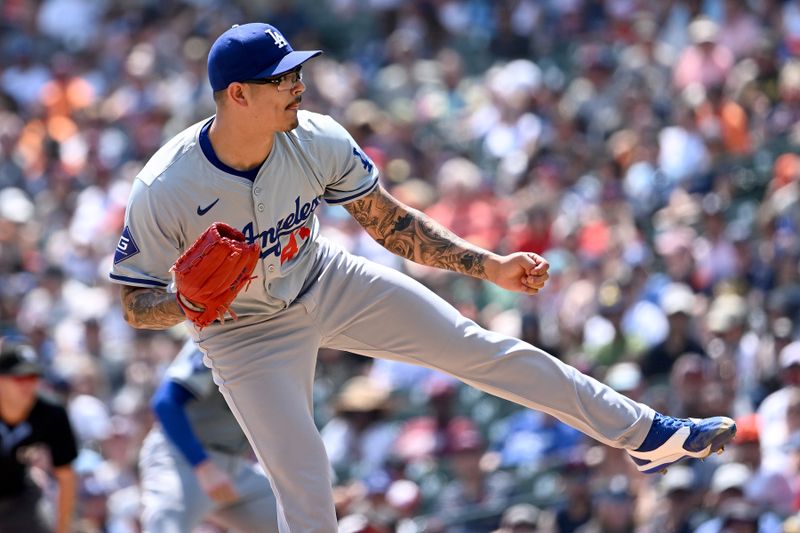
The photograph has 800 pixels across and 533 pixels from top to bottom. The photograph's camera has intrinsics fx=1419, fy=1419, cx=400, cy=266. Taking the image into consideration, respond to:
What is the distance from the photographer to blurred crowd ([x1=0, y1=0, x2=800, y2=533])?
7.93 m

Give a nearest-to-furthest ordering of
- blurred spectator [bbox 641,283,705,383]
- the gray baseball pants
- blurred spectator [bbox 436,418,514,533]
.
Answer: the gray baseball pants < blurred spectator [bbox 436,418,514,533] < blurred spectator [bbox 641,283,705,383]

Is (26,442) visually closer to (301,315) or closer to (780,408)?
(301,315)

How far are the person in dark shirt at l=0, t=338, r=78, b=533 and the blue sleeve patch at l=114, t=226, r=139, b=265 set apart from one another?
1627 mm

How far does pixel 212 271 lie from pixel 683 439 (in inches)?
70.3

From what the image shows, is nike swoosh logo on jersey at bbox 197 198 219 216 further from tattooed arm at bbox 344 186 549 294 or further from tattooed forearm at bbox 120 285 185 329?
tattooed arm at bbox 344 186 549 294

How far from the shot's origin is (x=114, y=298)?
11.6 meters

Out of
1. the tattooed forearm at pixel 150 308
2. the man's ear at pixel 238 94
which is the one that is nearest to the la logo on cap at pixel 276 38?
the man's ear at pixel 238 94

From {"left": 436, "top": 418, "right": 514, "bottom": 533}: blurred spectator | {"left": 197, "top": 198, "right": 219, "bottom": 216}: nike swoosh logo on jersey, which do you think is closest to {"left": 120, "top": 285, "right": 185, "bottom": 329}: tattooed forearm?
{"left": 197, "top": 198, "right": 219, "bottom": 216}: nike swoosh logo on jersey

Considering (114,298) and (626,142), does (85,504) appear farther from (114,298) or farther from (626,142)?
(626,142)

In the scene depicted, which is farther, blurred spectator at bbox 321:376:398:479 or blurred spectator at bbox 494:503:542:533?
blurred spectator at bbox 321:376:398:479

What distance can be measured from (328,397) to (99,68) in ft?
22.8

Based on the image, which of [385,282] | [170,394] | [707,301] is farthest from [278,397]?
[707,301]

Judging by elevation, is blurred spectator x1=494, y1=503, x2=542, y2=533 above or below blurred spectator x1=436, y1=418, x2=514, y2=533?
above

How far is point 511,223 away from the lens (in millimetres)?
10336
